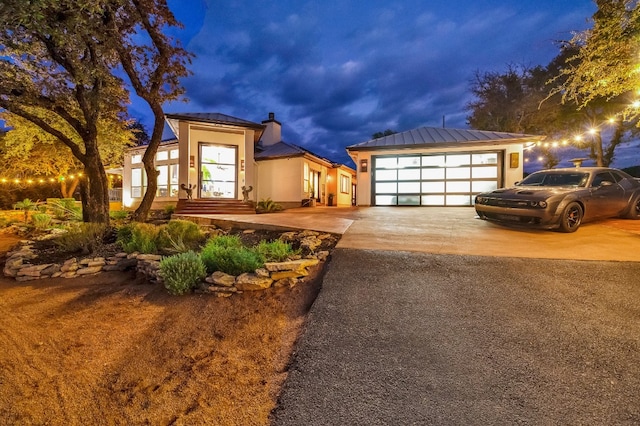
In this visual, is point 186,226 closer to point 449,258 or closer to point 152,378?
point 152,378

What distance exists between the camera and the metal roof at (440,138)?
1203 cm

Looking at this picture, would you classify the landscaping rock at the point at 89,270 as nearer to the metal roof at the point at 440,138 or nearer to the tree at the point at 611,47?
the tree at the point at 611,47

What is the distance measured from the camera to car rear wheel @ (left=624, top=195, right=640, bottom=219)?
711 centimetres

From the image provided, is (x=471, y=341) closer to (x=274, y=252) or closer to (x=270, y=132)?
(x=274, y=252)

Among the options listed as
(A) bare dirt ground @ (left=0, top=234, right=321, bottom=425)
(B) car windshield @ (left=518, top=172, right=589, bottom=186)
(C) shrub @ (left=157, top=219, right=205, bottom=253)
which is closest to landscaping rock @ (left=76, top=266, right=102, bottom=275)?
(A) bare dirt ground @ (left=0, top=234, right=321, bottom=425)

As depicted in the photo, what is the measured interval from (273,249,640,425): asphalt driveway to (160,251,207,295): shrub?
190cm

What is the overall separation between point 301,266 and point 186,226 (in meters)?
3.65

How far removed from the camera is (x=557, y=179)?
22.7 ft

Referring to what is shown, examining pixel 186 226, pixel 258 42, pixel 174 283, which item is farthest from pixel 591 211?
pixel 258 42

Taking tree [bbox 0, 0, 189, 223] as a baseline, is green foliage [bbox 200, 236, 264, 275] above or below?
below

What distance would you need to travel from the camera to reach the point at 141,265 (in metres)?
5.03

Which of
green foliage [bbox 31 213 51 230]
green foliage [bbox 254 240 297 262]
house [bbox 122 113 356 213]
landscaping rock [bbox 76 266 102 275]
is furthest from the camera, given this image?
house [bbox 122 113 356 213]

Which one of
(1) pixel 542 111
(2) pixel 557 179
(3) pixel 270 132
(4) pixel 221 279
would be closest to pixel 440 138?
(2) pixel 557 179

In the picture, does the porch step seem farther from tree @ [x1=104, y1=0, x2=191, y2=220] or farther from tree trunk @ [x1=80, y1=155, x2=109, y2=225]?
tree trunk @ [x1=80, y1=155, x2=109, y2=225]
